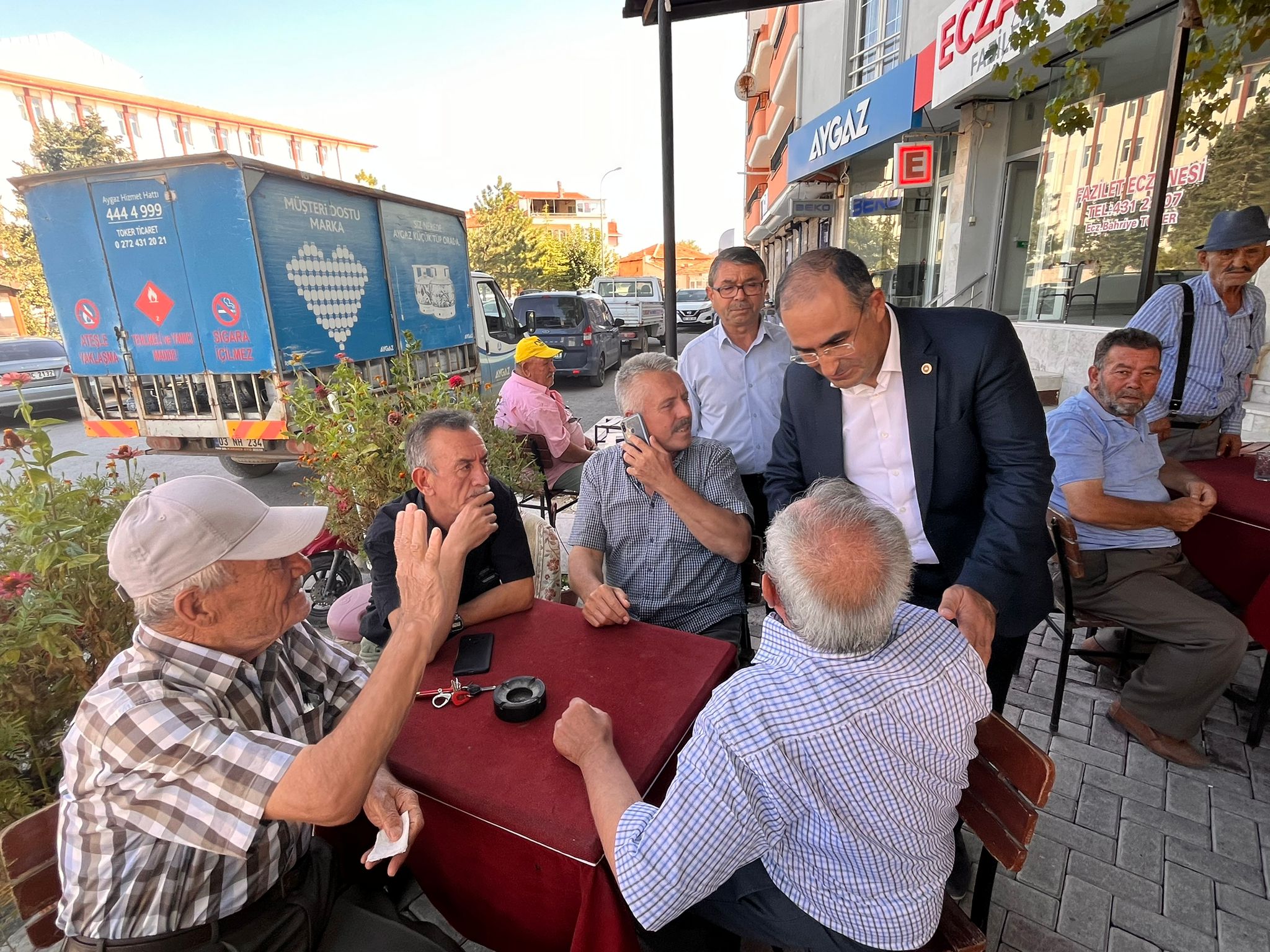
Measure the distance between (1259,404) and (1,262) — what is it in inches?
1183

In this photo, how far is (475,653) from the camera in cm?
186

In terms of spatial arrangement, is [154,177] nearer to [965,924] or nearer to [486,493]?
[486,493]

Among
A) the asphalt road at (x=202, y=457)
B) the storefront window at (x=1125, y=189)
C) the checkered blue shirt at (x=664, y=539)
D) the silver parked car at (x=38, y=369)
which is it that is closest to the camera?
the checkered blue shirt at (x=664, y=539)

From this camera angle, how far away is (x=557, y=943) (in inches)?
56.2

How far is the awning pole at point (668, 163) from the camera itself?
3051mm

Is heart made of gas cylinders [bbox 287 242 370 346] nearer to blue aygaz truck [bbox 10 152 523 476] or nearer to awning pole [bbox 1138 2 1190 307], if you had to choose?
blue aygaz truck [bbox 10 152 523 476]

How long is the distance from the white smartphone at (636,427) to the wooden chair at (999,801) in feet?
4.48

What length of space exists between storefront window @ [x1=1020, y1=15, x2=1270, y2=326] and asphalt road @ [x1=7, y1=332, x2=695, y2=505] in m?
6.22

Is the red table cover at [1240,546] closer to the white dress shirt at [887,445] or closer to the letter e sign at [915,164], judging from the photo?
the white dress shirt at [887,445]

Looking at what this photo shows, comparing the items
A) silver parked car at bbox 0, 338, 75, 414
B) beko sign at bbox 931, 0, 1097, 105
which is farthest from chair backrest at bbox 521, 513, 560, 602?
silver parked car at bbox 0, 338, 75, 414

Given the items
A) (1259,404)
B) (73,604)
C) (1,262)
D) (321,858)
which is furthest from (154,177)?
(1,262)

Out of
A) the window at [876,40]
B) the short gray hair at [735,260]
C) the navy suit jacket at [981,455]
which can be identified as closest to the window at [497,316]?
the short gray hair at [735,260]

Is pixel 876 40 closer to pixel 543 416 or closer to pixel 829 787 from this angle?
pixel 543 416

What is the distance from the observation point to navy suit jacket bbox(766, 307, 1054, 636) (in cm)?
185
